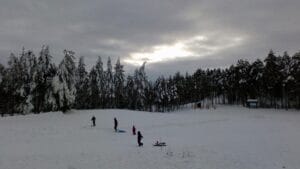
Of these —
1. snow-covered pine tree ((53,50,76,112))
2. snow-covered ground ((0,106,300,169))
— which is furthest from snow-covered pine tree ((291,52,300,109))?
snow-covered pine tree ((53,50,76,112))

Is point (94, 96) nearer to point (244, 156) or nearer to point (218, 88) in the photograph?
point (218, 88)

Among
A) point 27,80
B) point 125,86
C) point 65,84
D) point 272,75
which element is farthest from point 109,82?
point 272,75

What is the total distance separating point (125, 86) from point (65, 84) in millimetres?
44483

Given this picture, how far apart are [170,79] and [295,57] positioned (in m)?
49.7

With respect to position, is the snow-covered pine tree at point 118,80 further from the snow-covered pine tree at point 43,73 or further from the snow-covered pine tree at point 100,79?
the snow-covered pine tree at point 43,73

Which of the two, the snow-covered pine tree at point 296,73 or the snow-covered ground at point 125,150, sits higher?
the snow-covered pine tree at point 296,73

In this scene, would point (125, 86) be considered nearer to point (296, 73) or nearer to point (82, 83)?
point (82, 83)

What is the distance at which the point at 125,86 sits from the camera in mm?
97750

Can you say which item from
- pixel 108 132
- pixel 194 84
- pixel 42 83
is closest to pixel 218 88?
pixel 194 84

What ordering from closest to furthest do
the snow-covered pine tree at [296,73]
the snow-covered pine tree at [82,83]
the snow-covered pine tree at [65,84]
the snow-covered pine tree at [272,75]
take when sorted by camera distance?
the snow-covered pine tree at [65,84] < the snow-covered pine tree at [296,73] < the snow-covered pine tree at [272,75] < the snow-covered pine tree at [82,83]

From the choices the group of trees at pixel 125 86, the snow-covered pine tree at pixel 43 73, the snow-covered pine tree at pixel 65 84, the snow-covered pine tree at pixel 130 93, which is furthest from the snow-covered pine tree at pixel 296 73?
the snow-covered pine tree at pixel 43 73

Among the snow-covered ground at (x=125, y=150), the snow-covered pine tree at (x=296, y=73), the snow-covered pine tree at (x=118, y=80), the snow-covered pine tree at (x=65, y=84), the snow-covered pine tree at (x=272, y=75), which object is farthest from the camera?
the snow-covered pine tree at (x=118, y=80)

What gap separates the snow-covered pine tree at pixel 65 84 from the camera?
53.4 meters

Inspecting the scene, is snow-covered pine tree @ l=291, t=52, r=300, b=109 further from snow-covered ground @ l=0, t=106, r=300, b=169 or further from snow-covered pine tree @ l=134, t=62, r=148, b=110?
snow-covered pine tree @ l=134, t=62, r=148, b=110
